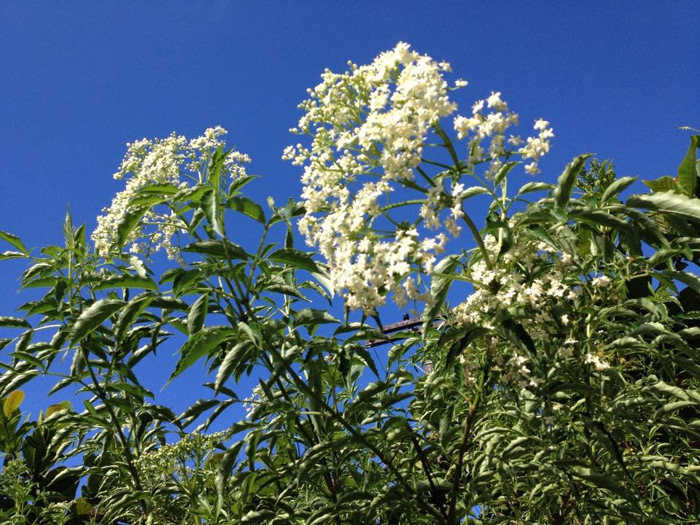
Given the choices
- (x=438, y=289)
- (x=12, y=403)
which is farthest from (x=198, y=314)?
(x=12, y=403)

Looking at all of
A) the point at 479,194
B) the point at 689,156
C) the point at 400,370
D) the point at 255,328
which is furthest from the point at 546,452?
the point at 689,156

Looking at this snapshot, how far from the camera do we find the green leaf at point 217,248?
1518 millimetres

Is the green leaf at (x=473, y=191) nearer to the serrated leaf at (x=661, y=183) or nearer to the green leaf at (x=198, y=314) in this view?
the green leaf at (x=198, y=314)

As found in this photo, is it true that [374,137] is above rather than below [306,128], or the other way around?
below

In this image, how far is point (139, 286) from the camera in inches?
62.3

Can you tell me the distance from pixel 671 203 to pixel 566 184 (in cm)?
22

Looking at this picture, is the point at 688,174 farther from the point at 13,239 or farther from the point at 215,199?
the point at 13,239

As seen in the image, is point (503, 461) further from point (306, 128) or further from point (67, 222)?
point (67, 222)

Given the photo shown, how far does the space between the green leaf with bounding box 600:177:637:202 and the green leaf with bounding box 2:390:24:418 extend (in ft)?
13.8

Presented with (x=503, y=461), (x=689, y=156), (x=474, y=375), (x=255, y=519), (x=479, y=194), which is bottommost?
(x=255, y=519)

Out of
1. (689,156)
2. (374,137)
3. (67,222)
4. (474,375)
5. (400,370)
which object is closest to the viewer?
(374,137)

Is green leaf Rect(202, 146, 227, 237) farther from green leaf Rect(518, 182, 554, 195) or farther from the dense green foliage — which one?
green leaf Rect(518, 182, 554, 195)

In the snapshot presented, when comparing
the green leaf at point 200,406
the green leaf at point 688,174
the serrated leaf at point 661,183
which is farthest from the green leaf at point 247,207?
the serrated leaf at point 661,183

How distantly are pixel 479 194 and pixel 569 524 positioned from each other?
4.52ft
